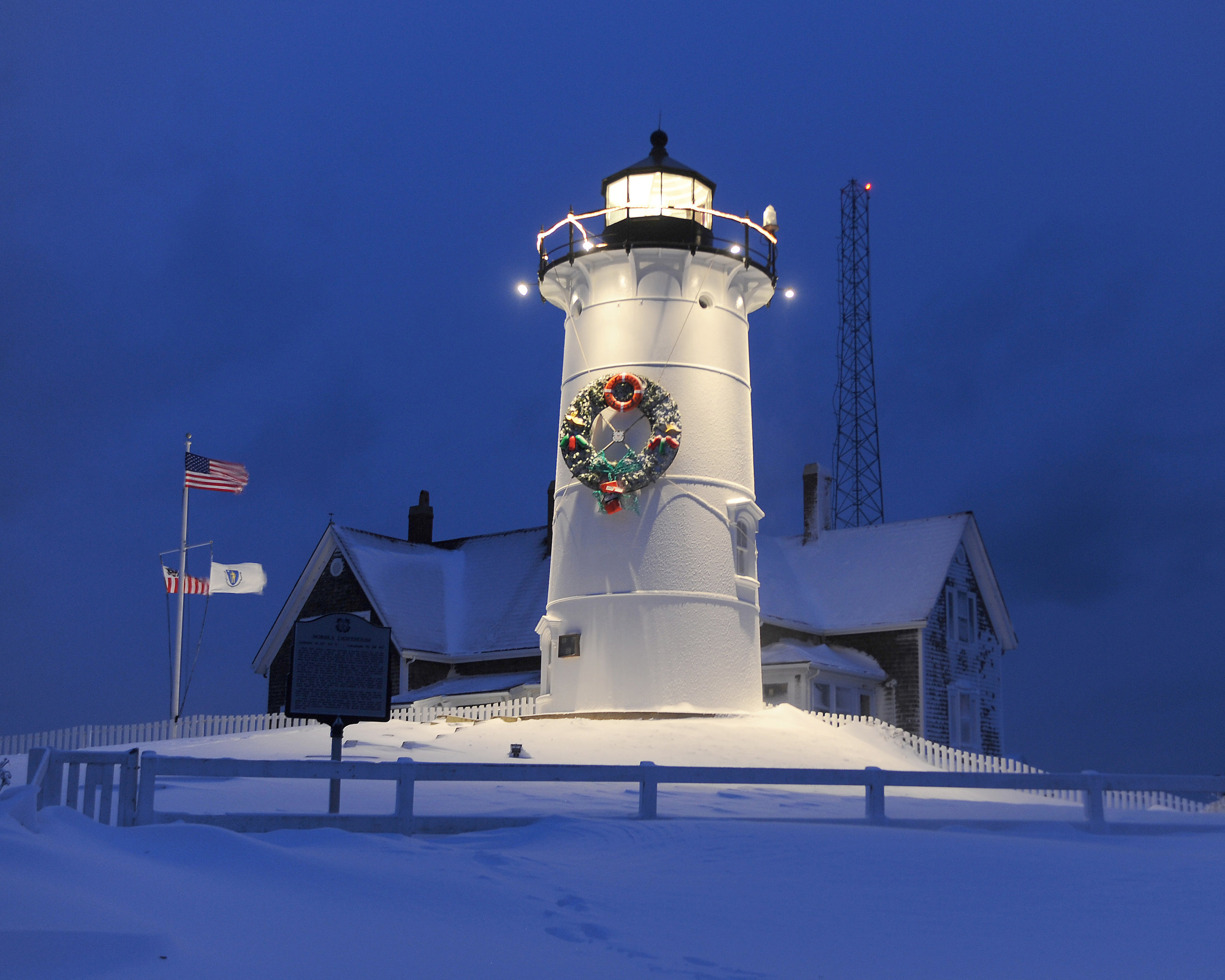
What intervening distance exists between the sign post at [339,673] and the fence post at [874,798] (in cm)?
533

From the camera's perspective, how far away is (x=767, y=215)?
29.7m

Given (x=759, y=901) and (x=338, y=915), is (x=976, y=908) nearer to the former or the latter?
(x=759, y=901)

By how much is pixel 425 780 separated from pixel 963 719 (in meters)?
25.7

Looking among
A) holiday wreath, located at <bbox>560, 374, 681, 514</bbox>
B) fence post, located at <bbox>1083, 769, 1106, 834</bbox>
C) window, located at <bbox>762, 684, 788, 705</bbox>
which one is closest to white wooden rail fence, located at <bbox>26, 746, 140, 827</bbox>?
fence post, located at <bbox>1083, 769, 1106, 834</bbox>

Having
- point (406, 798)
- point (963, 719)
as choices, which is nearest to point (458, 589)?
point (963, 719)

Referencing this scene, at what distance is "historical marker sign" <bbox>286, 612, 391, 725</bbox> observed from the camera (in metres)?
14.2

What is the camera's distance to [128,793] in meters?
11.5

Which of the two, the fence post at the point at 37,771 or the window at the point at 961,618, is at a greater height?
the window at the point at 961,618

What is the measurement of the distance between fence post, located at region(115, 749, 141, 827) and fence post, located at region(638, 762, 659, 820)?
5.11 metres

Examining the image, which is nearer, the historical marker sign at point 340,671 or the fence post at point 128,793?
the fence post at point 128,793

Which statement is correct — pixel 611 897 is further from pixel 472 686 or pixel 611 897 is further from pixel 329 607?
pixel 329 607

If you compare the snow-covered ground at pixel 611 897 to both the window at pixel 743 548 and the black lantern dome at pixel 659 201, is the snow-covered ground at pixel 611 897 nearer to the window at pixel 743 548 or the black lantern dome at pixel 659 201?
the window at pixel 743 548

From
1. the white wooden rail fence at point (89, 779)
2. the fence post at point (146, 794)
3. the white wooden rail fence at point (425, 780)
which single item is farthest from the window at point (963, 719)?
the white wooden rail fence at point (89, 779)

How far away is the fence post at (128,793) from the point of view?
37.8 feet
